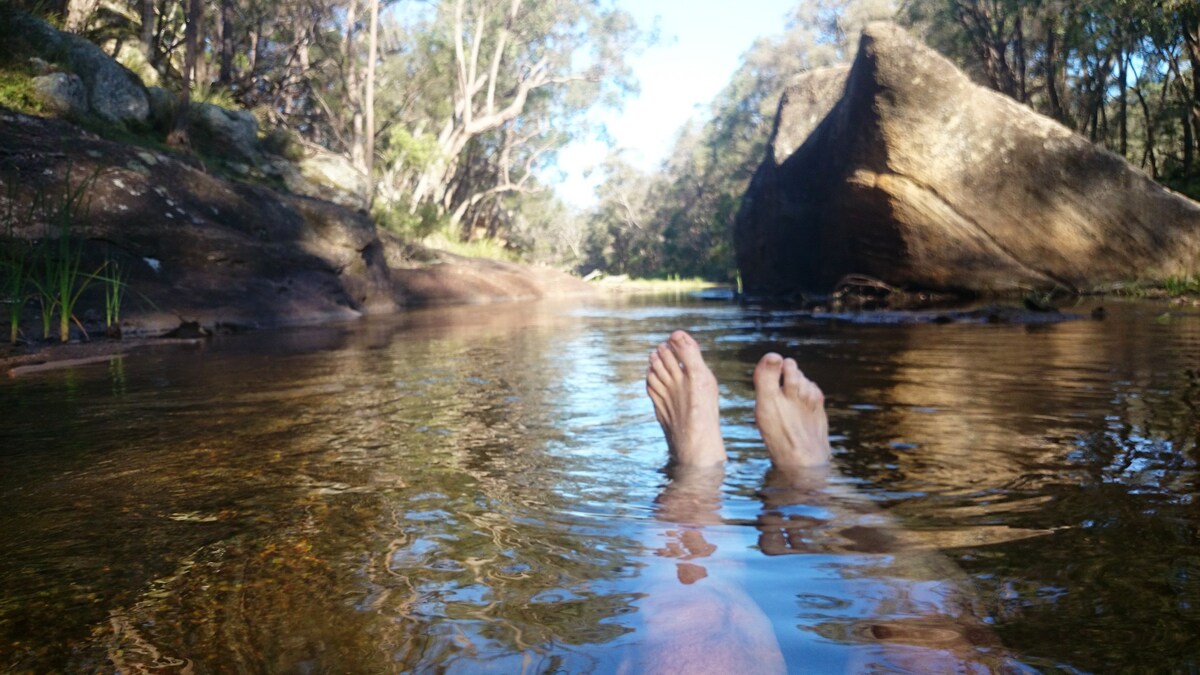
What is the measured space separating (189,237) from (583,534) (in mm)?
7299

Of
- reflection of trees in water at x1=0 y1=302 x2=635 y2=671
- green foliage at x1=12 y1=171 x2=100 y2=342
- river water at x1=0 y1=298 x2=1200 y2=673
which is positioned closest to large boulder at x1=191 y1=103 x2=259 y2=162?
green foliage at x1=12 y1=171 x2=100 y2=342

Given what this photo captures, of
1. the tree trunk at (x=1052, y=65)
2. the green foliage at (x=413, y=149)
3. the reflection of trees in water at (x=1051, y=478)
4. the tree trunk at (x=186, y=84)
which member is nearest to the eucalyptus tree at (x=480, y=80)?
the green foliage at (x=413, y=149)

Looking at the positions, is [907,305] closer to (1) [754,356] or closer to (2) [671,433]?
(1) [754,356]

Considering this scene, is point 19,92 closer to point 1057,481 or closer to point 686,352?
point 686,352

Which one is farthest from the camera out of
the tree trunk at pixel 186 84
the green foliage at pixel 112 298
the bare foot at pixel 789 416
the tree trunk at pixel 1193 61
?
the tree trunk at pixel 1193 61

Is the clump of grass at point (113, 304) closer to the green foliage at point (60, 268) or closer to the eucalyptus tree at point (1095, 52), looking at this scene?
the green foliage at point (60, 268)

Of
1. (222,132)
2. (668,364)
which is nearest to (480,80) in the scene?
(222,132)

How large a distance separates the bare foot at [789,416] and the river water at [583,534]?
0.31ft

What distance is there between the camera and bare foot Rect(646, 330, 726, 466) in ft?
7.93

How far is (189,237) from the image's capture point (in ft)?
25.7

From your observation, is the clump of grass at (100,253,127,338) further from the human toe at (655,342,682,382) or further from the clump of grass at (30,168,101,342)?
the human toe at (655,342,682,382)

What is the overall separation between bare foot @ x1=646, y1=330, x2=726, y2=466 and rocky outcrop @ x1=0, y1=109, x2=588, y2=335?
428 centimetres

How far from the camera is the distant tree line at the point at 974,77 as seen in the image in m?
15.5

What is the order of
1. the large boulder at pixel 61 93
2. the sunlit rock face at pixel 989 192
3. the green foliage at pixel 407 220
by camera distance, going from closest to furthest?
1. the large boulder at pixel 61 93
2. the sunlit rock face at pixel 989 192
3. the green foliage at pixel 407 220
